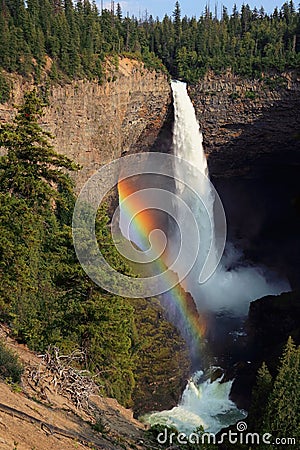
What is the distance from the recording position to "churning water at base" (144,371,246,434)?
982 inches

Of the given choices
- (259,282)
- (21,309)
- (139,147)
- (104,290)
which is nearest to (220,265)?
(259,282)

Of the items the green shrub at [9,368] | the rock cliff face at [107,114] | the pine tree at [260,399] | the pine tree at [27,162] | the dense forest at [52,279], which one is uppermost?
the rock cliff face at [107,114]

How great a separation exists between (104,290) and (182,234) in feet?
95.9

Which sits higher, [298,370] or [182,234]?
[182,234]

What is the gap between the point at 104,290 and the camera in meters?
17.5

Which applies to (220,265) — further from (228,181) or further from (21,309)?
(21,309)

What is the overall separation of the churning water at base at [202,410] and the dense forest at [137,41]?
61.4 feet

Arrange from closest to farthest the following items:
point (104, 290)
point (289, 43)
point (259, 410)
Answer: point (104, 290) → point (259, 410) → point (289, 43)

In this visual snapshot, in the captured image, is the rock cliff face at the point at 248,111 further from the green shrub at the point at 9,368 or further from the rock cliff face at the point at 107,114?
the green shrub at the point at 9,368

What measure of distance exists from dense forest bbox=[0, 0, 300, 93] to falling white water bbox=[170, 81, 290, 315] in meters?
3.66
